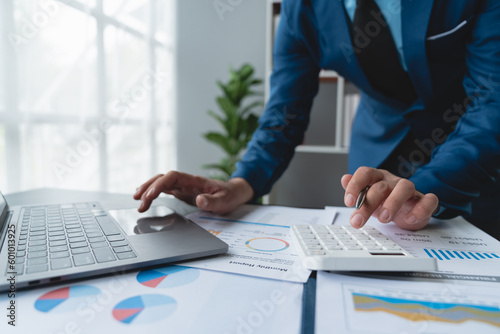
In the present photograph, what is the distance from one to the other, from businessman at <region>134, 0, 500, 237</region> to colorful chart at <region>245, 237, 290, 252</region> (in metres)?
0.12

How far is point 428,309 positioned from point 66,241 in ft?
1.45

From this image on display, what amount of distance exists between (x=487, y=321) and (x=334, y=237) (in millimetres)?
207

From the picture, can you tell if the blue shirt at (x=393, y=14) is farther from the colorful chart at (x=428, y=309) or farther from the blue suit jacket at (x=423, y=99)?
the colorful chart at (x=428, y=309)

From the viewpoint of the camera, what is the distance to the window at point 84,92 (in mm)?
1746

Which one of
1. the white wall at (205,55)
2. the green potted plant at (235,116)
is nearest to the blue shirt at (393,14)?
the green potted plant at (235,116)

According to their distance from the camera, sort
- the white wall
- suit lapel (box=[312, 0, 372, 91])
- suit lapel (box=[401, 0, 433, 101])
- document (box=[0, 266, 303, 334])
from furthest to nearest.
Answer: the white wall
suit lapel (box=[312, 0, 372, 91])
suit lapel (box=[401, 0, 433, 101])
document (box=[0, 266, 303, 334])

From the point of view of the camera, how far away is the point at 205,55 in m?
3.21

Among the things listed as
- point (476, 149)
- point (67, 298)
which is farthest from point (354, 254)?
point (476, 149)

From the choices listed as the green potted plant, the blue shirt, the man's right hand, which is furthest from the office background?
the blue shirt

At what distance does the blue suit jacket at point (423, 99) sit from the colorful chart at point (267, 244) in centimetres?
32

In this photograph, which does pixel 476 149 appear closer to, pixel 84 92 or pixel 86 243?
pixel 86 243

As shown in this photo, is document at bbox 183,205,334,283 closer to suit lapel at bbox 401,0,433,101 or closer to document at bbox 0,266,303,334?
document at bbox 0,266,303,334

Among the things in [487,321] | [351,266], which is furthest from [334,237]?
[487,321]

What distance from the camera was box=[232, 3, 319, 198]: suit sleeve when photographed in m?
0.95
